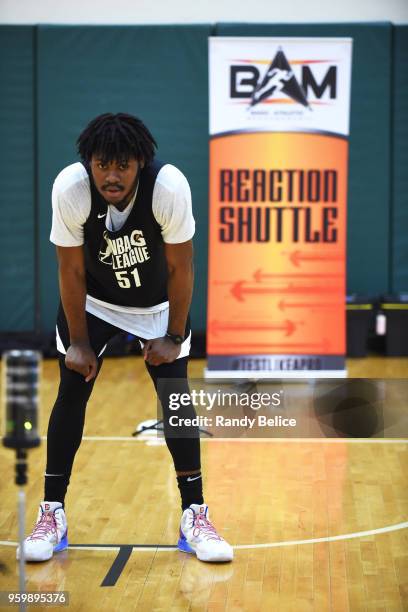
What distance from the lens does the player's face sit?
2.82m

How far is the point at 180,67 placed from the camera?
748cm

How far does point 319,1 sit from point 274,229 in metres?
2.27

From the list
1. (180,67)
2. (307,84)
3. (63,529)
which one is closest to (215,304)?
(307,84)

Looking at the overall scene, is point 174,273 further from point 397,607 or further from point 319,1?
point 319,1

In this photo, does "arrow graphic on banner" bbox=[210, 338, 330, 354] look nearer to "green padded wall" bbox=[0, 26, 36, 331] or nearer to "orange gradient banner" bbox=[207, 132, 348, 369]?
"orange gradient banner" bbox=[207, 132, 348, 369]

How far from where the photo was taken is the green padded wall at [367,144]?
24.4 ft

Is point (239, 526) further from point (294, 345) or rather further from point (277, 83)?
point (277, 83)

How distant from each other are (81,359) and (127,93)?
4775mm

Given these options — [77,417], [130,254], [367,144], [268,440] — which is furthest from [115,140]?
[367,144]

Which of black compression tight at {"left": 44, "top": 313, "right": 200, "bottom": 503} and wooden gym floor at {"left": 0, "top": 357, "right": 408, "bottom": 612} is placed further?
black compression tight at {"left": 44, "top": 313, "right": 200, "bottom": 503}

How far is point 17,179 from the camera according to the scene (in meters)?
7.57

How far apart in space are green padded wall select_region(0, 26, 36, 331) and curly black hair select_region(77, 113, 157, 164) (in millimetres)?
4807

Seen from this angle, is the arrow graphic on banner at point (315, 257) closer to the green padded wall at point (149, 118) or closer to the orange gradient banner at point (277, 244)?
the orange gradient banner at point (277, 244)

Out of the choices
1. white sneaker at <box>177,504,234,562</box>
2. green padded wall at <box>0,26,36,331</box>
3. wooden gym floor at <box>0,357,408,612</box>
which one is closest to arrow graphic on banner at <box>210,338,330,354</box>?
wooden gym floor at <box>0,357,408,612</box>
